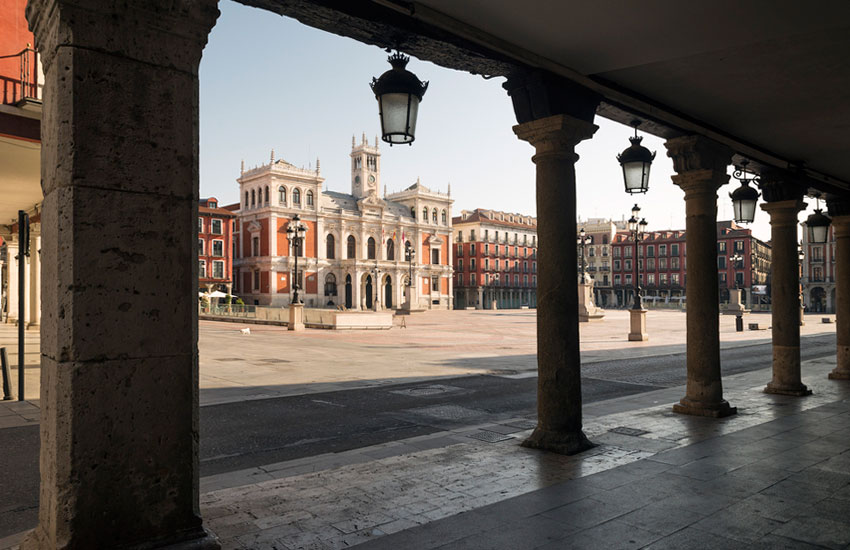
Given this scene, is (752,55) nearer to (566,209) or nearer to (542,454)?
(566,209)

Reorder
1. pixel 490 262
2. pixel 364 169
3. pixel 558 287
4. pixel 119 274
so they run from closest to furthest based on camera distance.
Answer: pixel 119 274
pixel 558 287
pixel 364 169
pixel 490 262

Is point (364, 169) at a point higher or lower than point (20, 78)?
higher

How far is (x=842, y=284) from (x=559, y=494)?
9982 millimetres

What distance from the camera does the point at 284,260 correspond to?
65.1 m

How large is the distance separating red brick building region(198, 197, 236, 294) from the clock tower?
2073 cm

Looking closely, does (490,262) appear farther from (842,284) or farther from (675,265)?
(842,284)

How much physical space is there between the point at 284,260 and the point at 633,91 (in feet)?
201

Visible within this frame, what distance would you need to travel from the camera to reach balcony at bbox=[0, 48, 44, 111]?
940 cm

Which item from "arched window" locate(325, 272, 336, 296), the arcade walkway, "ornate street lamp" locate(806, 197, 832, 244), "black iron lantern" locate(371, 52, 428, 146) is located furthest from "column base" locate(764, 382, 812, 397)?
"arched window" locate(325, 272, 336, 296)

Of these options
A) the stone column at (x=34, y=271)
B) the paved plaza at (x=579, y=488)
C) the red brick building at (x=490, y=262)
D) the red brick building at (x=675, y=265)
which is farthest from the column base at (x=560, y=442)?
the red brick building at (x=490, y=262)

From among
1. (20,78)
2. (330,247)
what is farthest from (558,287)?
(330,247)

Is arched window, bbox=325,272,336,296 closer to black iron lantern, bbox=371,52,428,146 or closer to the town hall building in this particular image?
the town hall building

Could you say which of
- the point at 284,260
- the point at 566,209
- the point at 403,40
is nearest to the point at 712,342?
the point at 566,209

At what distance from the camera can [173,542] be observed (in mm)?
2965
